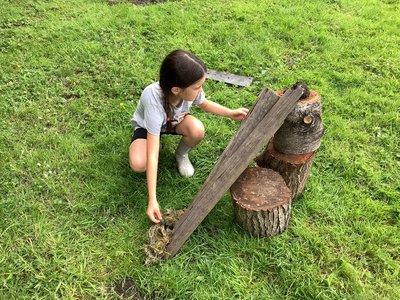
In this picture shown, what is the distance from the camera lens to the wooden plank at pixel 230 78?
451 cm

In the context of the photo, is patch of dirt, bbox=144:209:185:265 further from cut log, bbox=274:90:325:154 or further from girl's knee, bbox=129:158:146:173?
cut log, bbox=274:90:325:154

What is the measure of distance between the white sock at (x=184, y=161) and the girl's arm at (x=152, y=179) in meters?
0.54

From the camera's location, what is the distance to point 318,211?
3107mm

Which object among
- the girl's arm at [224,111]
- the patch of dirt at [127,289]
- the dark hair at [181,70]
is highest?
the dark hair at [181,70]

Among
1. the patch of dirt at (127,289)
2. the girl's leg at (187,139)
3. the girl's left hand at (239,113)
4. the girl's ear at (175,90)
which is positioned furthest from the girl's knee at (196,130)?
the patch of dirt at (127,289)

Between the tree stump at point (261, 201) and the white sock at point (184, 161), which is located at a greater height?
the tree stump at point (261, 201)

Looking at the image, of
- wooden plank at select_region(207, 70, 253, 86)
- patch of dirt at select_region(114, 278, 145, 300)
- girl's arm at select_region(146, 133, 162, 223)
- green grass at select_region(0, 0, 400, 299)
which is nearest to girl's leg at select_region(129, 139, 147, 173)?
green grass at select_region(0, 0, 400, 299)

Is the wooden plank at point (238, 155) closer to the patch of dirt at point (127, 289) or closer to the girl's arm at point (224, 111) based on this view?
the patch of dirt at point (127, 289)

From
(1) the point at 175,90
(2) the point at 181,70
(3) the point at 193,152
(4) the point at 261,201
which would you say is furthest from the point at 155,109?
(4) the point at 261,201

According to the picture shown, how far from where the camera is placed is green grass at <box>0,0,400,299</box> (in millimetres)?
2721

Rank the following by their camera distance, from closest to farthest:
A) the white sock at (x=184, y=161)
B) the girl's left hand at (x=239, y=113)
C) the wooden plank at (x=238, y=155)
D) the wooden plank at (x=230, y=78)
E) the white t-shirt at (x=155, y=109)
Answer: the wooden plank at (x=238, y=155) < the white t-shirt at (x=155, y=109) < the girl's left hand at (x=239, y=113) < the white sock at (x=184, y=161) < the wooden plank at (x=230, y=78)

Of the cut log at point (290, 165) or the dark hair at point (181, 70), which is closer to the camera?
the dark hair at point (181, 70)

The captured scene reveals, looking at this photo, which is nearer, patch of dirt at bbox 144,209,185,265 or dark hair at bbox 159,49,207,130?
dark hair at bbox 159,49,207,130

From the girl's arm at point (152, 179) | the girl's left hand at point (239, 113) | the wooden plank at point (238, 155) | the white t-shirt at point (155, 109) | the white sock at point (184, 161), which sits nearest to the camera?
the wooden plank at point (238, 155)
